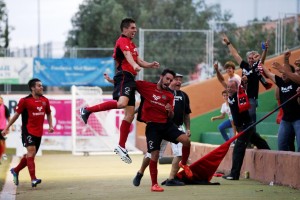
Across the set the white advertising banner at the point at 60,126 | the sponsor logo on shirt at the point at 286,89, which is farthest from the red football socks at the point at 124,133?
the white advertising banner at the point at 60,126

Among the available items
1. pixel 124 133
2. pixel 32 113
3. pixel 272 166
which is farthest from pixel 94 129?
pixel 124 133

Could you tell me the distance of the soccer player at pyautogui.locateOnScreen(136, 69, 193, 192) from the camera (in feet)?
48.3

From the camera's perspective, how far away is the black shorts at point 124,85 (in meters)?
14.4

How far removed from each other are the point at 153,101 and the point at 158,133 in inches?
21.5

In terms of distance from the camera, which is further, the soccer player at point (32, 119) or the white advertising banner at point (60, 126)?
the white advertising banner at point (60, 126)

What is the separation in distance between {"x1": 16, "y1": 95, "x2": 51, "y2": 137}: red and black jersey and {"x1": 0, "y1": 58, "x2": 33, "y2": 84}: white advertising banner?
1700cm

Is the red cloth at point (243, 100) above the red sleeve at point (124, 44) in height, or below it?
below

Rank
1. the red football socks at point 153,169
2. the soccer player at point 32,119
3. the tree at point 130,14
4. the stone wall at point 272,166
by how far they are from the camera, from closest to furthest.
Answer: the red football socks at point 153,169
the stone wall at point 272,166
the soccer player at point 32,119
the tree at point 130,14

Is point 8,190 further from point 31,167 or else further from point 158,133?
point 158,133

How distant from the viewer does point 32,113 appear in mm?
16359

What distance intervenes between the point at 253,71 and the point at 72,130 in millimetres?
12436

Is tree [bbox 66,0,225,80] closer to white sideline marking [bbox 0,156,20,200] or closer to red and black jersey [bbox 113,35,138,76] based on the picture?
white sideline marking [bbox 0,156,20,200]

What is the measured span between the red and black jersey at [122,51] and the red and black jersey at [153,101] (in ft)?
1.25

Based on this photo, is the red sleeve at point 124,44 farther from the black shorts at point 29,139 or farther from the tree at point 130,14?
the tree at point 130,14
